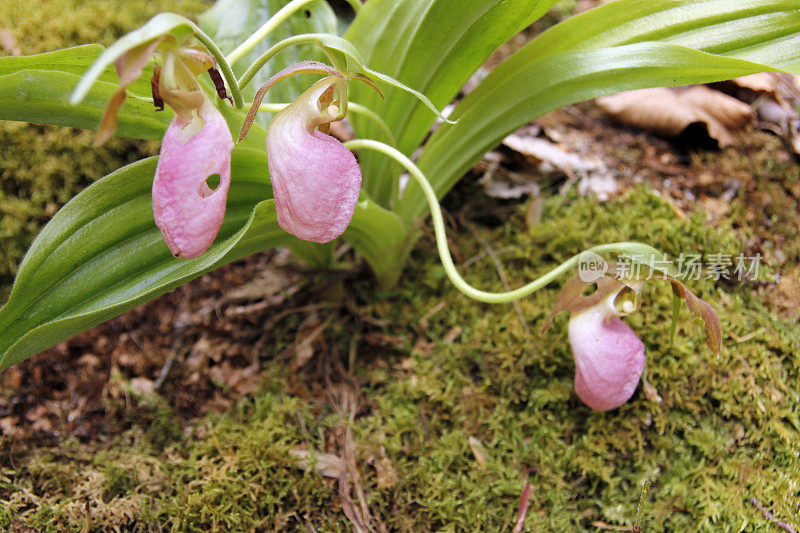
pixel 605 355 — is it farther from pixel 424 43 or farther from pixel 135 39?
pixel 135 39

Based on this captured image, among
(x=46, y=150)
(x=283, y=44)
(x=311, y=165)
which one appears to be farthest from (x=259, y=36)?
(x=46, y=150)

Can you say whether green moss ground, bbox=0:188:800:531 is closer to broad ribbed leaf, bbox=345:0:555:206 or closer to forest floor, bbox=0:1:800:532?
forest floor, bbox=0:1:800:532

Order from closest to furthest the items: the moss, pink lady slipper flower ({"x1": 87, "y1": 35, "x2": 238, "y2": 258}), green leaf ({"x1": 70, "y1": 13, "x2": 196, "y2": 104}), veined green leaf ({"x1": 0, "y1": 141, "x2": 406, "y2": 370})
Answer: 1. green leaf ({"x1": 70, "y1": 13, "x2": 196, "y2": 104})
2. pink lady slipper flower ({"x1": 87, "y1": 35, "x2": 238, "y2": 258})
3. veined green leaf ({"x1": 0, "y1": 141, "x2": 406, "y2": 370})
4. the moss

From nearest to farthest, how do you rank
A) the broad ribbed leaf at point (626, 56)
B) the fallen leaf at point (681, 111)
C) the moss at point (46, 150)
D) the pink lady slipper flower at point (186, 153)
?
1. the pink lady slipper flower at point (186, 153)
2. the broad ribbed leaf at point (626, 56)
3. the moss at point (46, 150)
4. the fallen leaf at point (681, 111)

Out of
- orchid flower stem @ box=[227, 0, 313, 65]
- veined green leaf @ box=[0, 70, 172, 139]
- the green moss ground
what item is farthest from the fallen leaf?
veined green leaf @ box=[0, 70, 172, 139]

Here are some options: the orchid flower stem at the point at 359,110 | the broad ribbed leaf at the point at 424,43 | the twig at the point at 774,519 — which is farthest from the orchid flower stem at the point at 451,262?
the twig at the point at 774,519

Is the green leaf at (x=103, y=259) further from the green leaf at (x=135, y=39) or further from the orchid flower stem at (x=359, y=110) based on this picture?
the green leaf at (x=135, y=39)

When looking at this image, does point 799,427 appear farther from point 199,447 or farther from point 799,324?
point 199,447

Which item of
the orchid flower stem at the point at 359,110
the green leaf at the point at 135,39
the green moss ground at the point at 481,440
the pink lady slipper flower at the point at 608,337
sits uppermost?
the green leaf at the point at 135,39
